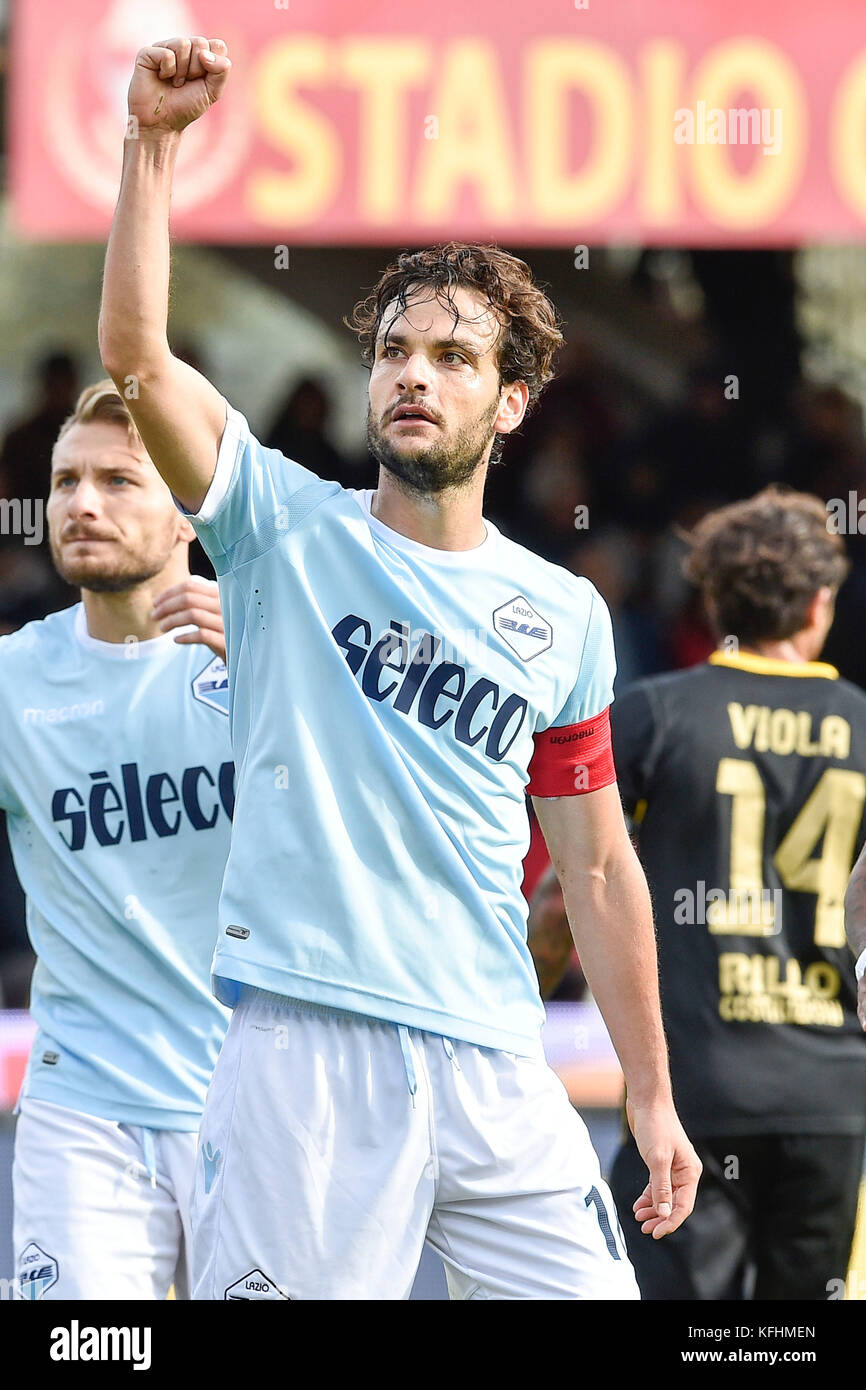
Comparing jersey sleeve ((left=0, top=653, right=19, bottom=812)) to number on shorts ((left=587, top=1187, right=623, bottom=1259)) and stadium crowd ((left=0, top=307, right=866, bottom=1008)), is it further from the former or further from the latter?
stadium crowd ((left=0, top=307, right=866, bottom=1008))

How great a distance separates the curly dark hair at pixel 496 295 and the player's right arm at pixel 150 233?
59cm

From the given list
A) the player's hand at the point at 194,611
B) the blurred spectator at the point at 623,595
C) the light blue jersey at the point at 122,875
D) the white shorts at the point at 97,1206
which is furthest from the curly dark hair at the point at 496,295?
the blurred spectator at the point at 623,595

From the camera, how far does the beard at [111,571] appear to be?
156 inches

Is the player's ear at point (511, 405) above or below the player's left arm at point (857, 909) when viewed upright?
above

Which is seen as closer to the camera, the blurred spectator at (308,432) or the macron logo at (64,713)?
the macron logo at (64,713)

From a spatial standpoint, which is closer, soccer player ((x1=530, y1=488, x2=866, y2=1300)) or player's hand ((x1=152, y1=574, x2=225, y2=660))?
player's hand ((x1=152, y1=574, x2=225, y2=660))

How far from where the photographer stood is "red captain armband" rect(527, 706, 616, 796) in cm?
329

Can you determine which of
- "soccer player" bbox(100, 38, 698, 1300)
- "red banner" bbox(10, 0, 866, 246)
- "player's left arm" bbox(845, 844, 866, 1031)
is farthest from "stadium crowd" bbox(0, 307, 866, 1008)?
"soccer player" bbox(100, 38, 698, 1300)

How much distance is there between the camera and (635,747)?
443cm

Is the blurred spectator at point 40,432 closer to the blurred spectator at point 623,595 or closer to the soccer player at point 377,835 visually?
the blurred spectator at point 623,595

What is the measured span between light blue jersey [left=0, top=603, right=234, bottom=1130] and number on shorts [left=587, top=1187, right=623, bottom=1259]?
3.20 feet

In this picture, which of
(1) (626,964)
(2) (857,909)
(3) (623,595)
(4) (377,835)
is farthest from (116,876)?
(3) (623,595)

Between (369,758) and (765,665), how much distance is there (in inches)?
77.2

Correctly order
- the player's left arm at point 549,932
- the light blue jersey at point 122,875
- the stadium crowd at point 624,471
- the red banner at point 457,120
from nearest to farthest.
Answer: the light blue jersey at point 122,875, the player's left arm at point 549,932, the red banner at point 457,120, the stadium crowd at point 624,471
